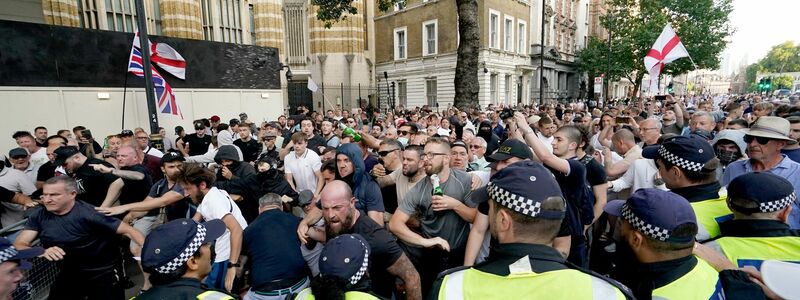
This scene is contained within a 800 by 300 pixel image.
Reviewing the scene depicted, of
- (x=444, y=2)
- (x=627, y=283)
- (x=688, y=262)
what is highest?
(x=444, y=2)

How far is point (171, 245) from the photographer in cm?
197

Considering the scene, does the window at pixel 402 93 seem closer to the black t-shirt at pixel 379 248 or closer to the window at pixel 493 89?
the window at pixel 493 89

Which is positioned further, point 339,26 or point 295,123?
point 339,26

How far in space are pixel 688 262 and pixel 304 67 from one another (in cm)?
2733

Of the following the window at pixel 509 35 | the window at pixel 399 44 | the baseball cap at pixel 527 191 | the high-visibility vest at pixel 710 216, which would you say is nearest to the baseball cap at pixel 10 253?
the baseball cap at pixel 527 191

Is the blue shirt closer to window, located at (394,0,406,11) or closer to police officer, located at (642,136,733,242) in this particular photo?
police officer, located at (642,136,733,242)

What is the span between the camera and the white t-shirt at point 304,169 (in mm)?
5434

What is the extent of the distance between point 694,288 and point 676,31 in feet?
116

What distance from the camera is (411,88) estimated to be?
31203mm

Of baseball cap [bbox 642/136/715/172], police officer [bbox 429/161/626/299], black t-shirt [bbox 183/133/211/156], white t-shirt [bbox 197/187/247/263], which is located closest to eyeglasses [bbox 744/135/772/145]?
baseball cap [bbox 642/136/715/172]

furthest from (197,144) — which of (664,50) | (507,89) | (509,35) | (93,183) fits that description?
(509,35)

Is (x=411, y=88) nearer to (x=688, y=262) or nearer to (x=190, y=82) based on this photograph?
(x=190, y=82)

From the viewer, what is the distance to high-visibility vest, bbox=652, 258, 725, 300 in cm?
154

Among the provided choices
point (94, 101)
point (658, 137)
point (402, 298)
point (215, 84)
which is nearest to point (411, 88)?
point (215, 84)
